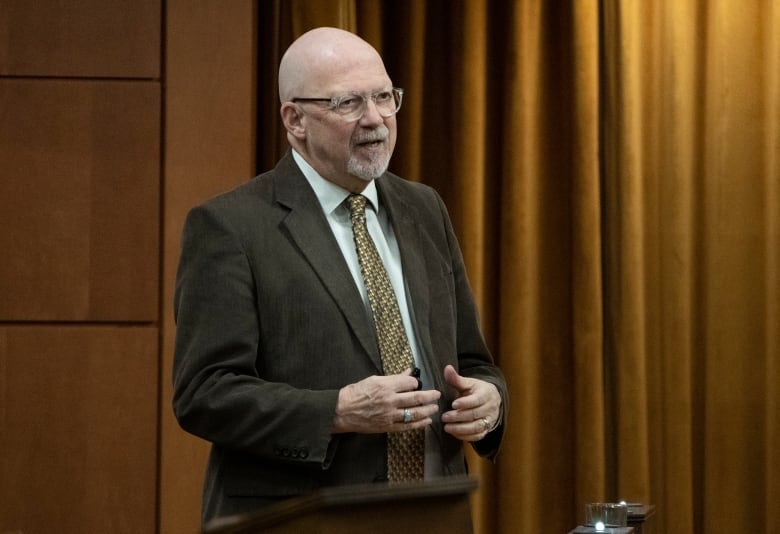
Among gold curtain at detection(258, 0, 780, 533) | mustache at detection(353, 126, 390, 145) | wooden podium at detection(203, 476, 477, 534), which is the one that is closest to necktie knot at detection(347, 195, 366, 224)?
mustache at detection(353, 126, 390, 145)

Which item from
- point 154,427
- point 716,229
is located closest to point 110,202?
point 154,427

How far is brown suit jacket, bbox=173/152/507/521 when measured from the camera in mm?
2268

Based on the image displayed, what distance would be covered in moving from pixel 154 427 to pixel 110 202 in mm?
701

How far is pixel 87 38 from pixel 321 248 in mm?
1714

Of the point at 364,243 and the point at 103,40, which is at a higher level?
the point at 103,40

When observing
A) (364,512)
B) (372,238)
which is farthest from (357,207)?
(364,512)

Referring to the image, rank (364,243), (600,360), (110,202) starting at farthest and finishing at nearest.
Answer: (600,360)
(110,202)
(364,243)

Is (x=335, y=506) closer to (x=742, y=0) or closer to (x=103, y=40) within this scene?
(x=103, y=40)

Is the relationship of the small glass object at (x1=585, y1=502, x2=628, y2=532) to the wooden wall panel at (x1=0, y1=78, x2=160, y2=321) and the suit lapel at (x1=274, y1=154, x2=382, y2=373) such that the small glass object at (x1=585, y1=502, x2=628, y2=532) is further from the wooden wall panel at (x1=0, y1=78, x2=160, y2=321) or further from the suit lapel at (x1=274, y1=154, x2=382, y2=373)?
the wooden wall panel at (x1=0, y1=78, x2=160, y2=321)

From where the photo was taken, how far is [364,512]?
4.17 feet

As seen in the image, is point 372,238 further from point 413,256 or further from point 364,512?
point 364,512

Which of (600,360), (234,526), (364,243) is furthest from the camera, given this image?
(600,360)

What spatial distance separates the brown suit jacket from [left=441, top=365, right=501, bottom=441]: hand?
0.24ft

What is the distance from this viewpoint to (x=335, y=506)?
123 cm
